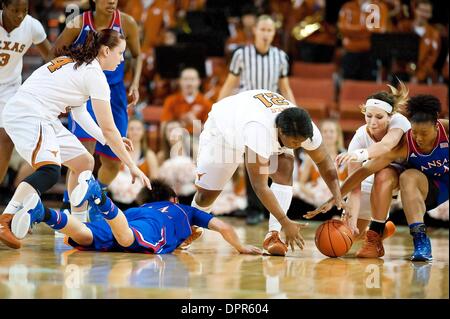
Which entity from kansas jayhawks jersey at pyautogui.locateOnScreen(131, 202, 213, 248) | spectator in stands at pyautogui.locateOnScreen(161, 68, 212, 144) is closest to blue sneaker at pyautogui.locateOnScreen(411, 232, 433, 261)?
kansas jayhawks jersey at pyautogui.locateOnScreen(131, 202, 213, 248)

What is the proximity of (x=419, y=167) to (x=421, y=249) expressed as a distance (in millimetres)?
608

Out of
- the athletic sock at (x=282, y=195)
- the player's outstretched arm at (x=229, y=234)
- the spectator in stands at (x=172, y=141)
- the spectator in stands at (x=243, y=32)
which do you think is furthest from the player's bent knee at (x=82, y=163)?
the spectator in stands at (x=243, y=32)

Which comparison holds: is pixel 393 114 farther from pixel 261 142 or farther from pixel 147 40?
pixel 147 40

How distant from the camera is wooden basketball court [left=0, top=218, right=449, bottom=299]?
4031mm

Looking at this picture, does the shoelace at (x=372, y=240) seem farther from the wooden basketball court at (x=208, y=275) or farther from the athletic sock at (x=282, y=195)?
the athletic sock at (x=282, y=195)

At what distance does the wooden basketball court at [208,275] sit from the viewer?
4031mm

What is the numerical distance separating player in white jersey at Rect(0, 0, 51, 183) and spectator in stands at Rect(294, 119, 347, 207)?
10.5ft

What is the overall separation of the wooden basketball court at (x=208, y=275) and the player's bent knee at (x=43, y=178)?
0.42 m

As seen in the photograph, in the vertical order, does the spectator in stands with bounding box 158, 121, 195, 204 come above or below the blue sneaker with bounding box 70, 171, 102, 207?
below

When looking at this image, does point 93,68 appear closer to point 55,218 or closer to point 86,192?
point 86,192

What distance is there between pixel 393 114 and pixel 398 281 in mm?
1801

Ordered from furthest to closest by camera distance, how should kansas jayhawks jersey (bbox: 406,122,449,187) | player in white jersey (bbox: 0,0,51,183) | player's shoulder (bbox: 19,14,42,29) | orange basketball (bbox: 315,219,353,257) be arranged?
player's shoulder (bbox: 19,14,42,29), player in white jersey (bbox: 0,0,51,183), kansas jayhawks jersey (bbox: 406,122,449,187), orange basketball (bbox: 315,219,353,257)

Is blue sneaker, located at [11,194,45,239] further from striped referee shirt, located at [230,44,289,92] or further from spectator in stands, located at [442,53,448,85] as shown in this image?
spectator in stands, located at [442,53,448,85]
